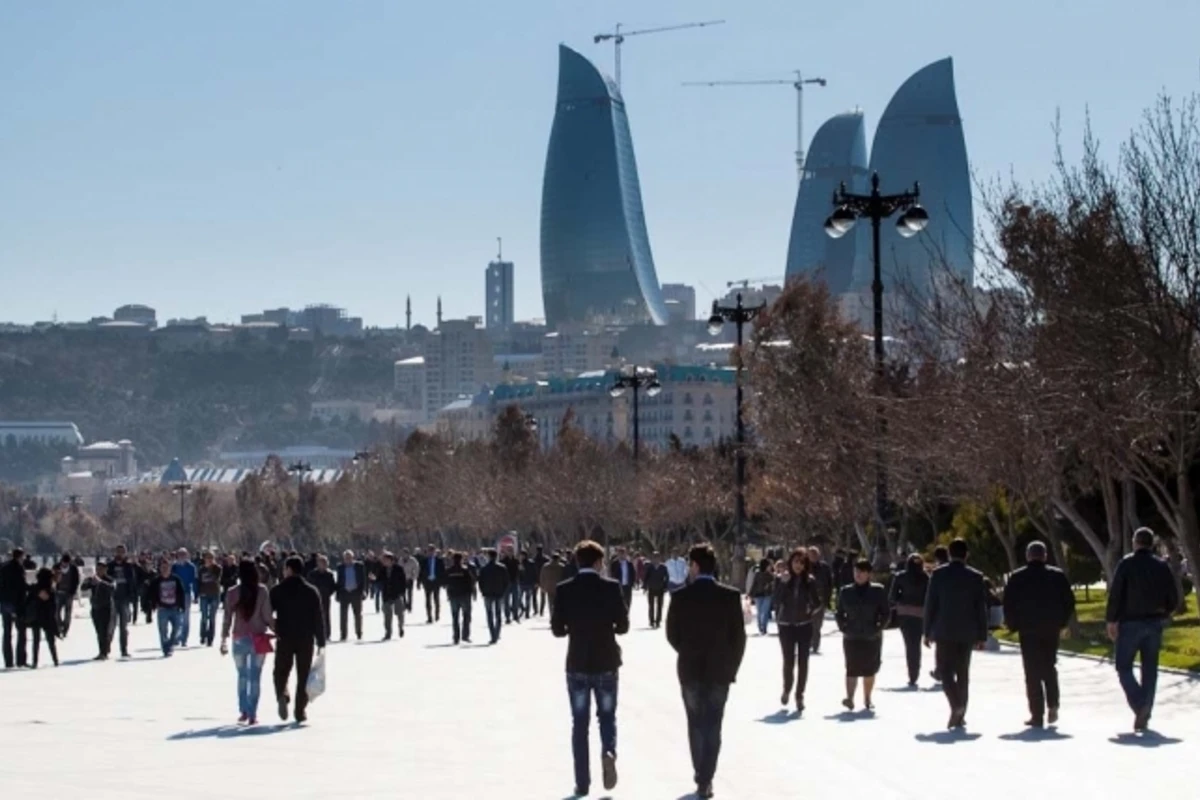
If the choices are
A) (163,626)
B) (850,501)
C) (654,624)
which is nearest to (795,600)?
(163,626)

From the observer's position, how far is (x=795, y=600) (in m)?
23.6

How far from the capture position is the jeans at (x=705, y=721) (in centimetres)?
1633

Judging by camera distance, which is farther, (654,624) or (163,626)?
(654,624)

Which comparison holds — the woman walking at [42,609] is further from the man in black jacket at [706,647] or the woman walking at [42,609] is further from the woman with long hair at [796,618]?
the man in black jacket at [706,647]

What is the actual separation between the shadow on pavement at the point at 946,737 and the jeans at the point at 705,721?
12.1 feet

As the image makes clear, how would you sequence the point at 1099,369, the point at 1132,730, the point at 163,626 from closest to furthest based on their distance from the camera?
the point at 1132,730 → the point at 1099,369 → the point at 163,626

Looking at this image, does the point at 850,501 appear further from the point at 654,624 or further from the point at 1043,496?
the point at 1043,496

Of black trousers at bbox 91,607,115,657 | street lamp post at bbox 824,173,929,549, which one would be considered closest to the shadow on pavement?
street lamp post at bbox 824,173,929,549

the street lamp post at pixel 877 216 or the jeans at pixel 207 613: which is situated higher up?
the street lamp post at pixel 877 216

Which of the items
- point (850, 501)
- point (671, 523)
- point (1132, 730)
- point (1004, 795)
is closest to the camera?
point (1004, 795)

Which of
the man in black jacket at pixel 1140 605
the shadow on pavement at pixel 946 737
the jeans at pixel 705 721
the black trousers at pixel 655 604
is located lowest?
the black trousers at pixel 655 604

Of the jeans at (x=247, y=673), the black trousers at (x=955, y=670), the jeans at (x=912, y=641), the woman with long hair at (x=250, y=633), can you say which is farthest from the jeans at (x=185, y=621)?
the black trousers at (x=955, y=670)

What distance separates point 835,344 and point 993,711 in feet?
115

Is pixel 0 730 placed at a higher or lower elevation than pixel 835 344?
lower
